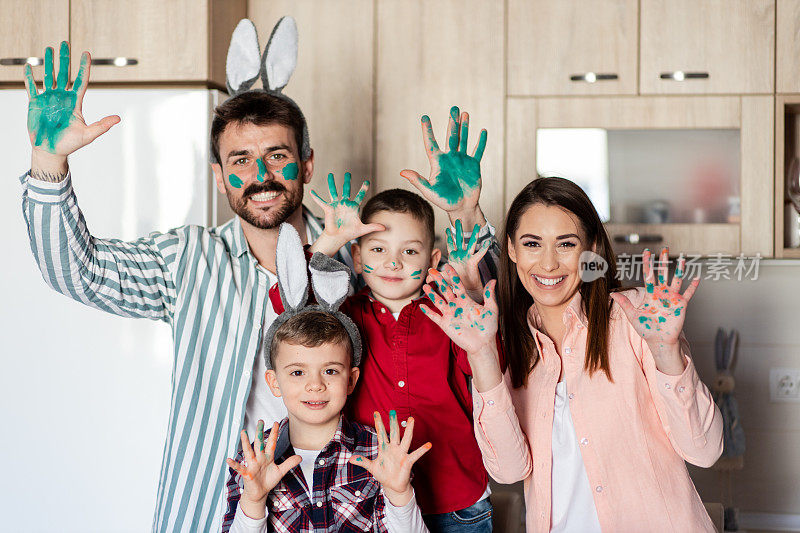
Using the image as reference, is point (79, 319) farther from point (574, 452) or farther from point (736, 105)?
point (736, 105)

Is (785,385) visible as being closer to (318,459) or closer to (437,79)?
(437,79)

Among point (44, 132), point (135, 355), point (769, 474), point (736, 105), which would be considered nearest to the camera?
point (44, 132)

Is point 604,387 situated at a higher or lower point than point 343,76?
lower

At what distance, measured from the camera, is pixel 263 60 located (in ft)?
5.42

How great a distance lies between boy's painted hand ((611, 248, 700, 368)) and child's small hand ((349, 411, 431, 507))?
1.29ft

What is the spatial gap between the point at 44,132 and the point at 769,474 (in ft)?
7.67

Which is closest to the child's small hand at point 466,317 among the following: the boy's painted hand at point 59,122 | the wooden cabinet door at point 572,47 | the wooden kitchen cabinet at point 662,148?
the boy's painted hand at point 59,122

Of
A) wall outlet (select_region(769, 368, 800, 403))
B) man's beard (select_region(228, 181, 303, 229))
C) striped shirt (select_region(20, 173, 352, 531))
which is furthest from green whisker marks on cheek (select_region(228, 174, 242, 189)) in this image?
Answer: wall outlet (select_region(769, 368, 800, 403))

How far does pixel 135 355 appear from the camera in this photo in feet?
6.37

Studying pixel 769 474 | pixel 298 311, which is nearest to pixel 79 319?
Result: pixel 298 311

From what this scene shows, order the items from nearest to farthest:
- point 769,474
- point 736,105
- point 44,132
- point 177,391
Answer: point 44,132 < point 177,391 < point 736,105 < point 769,474

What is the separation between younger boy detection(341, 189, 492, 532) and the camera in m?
1.45

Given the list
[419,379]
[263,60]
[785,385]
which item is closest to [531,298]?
[419,379]

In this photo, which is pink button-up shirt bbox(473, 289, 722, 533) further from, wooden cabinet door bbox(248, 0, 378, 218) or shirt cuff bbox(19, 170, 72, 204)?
wooden cabinet door bbox(248, 0, 378, 218)
